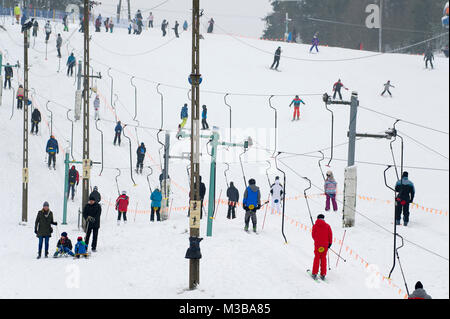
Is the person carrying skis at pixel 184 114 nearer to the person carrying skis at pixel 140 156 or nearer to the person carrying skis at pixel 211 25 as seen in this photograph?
the person carrying skis at pixel 140 156

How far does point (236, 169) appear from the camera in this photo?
29641 mm

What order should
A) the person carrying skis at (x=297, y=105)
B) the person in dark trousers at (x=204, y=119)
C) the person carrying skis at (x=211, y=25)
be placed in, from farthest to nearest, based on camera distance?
the person carrying skis at (x=211, y=25)
the person carrying skis at (x=297, y=105)
the person in dark trousers at (x=204, y=119)

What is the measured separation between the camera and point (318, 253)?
1358 cm

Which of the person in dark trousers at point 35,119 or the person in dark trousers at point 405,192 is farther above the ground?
the person in dark trousers at point 35,119

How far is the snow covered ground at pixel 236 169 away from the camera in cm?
1418

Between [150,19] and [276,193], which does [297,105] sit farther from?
[150,19]

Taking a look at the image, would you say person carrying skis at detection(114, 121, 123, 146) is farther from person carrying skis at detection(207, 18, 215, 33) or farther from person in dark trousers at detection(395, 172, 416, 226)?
person carrying skis at detection(207, 18, 215, 33)

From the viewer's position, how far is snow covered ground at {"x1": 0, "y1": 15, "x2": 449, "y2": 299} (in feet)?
46.5

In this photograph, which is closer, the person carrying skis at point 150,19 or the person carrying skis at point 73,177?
the person carrying skis at point 73,177

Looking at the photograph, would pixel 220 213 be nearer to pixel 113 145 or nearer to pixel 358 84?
pixel 113 145

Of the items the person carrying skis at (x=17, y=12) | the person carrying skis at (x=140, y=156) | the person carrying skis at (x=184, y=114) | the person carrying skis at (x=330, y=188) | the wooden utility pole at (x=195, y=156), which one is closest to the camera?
the wooden utility pole at (x=195, y=156)

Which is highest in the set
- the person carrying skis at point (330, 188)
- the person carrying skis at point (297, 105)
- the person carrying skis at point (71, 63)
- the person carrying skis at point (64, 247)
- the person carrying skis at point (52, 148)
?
the person carrying skis at point (71, 63)

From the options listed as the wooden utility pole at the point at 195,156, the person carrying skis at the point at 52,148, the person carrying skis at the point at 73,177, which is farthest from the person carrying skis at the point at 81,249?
the person carrying skis at the point at 52,148

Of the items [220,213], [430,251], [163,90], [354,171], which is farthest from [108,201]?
[163,90]
